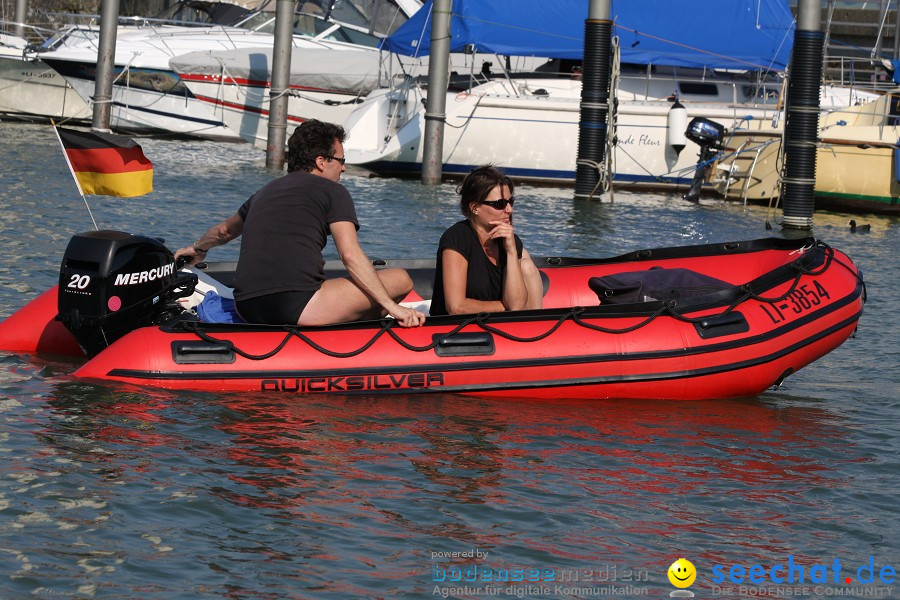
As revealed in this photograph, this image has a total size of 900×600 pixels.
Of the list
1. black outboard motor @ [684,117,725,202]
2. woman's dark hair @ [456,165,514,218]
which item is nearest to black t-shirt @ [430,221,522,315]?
woman's dark hair @ [456,165,514,218]

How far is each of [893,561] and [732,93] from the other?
44.2ft

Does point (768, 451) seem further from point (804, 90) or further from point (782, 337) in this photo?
point (804, 90)

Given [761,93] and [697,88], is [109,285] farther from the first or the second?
[761,93]

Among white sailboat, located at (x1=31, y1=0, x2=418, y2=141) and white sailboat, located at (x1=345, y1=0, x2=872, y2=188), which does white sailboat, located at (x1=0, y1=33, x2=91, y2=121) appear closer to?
white sailboat, located at (x1=31, y1=0, x2=418, y2=141)

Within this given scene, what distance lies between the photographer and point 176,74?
19141 mm

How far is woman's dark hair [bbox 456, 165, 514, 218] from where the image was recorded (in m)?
5.73

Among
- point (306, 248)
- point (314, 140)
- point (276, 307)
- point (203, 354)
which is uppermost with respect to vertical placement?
point (314, 140)

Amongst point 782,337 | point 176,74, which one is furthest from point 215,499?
point 176,74

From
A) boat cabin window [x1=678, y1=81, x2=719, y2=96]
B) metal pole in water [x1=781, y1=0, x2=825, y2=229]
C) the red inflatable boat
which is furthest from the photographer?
boat cabin window [x1=678, y1=81, x2=719, y2=96]

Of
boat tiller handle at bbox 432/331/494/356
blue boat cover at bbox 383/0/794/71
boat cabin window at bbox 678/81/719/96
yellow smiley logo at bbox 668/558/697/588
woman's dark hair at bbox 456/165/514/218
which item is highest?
blue boat cover at bbox 383/0/794/71

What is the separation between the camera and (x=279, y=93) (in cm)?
1612

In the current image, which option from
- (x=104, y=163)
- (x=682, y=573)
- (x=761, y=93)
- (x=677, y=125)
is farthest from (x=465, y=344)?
(x=761, y=93)

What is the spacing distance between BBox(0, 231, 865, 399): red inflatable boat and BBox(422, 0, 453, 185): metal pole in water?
8.61m

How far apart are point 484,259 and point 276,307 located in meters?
0.98
